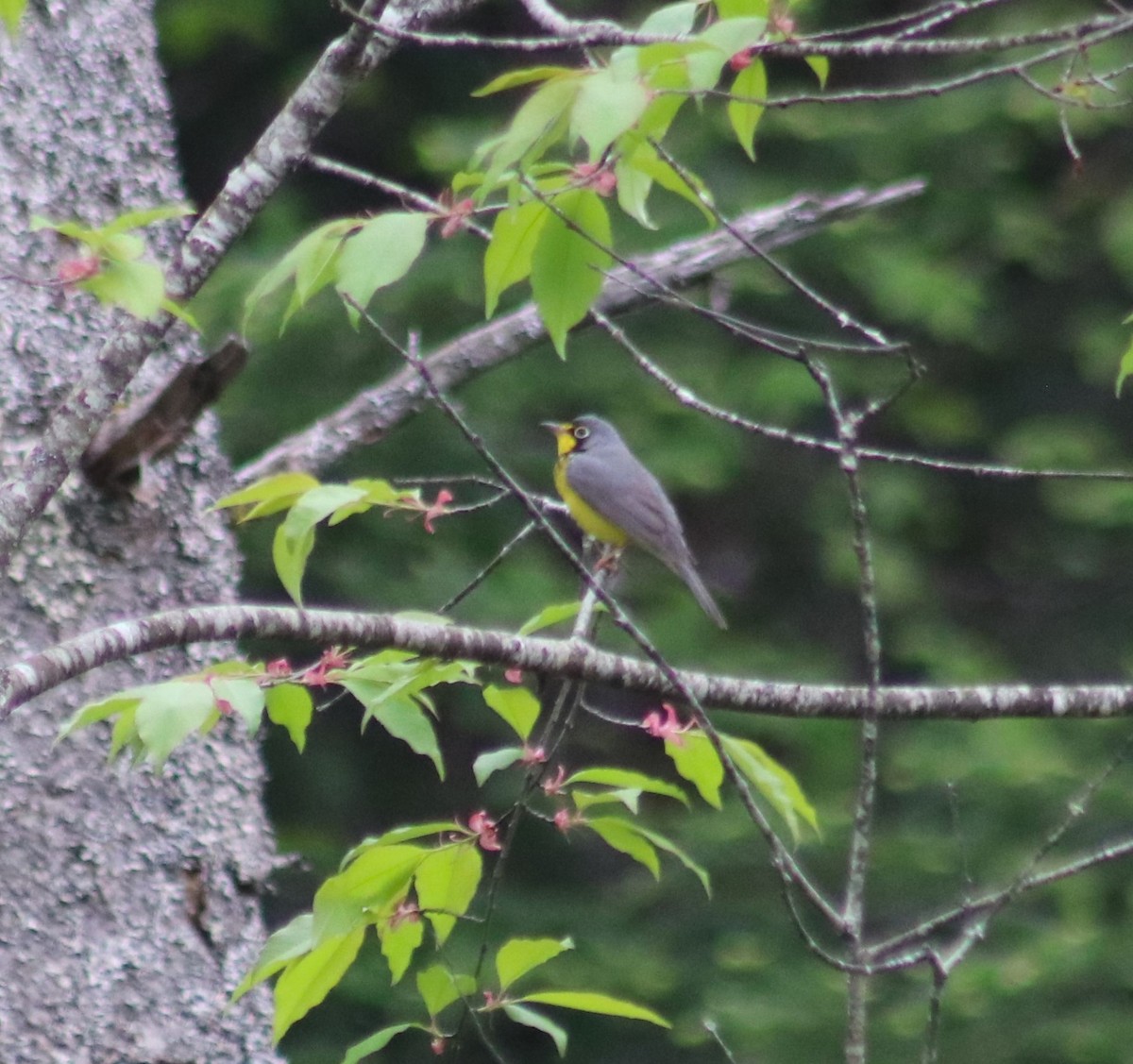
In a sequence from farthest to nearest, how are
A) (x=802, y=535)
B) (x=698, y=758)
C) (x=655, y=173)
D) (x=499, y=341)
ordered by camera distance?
1. (x=802, y=535)
2. (x=499, y=341)
3. (x=698, y=758)
4. (x=655, y=173)

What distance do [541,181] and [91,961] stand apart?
4.86 ft

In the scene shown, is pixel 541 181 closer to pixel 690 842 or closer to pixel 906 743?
pixel 690 842

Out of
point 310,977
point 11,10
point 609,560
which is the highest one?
point 11,10

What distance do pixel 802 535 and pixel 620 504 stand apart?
328 cm

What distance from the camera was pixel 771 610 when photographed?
8.38 meters

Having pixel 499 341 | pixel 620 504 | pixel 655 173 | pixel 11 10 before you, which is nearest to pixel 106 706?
pixel 11 10

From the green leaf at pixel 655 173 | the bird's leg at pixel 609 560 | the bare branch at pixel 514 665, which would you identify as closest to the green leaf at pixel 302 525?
the bare branch at pixel 514 665

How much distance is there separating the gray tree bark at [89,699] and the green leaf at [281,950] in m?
0.57

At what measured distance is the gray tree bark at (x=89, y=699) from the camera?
2.71m

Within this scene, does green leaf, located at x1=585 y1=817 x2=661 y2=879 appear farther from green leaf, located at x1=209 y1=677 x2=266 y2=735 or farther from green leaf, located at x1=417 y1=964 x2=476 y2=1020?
green leaf, located at x1=209 y1=677 x2=266 y2=735

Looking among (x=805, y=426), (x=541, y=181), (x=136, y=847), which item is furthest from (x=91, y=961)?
(x=805, y=426)

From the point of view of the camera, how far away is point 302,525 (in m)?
2.12

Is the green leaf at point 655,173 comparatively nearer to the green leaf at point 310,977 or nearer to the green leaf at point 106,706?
the green leaf at point 106,706

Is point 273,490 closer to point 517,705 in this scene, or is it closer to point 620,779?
point 517,705
